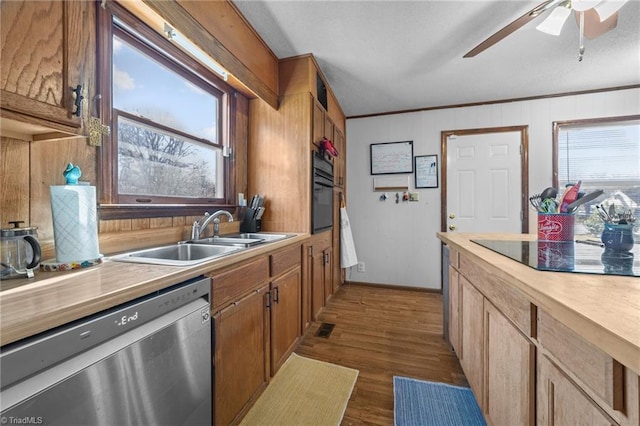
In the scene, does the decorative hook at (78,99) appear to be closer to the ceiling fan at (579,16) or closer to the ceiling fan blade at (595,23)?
the ceiling fan at (579,16)

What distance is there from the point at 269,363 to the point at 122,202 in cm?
122

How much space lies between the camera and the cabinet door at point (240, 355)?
1.15 m

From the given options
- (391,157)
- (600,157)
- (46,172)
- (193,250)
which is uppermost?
(391,157)

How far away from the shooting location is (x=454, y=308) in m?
1.87

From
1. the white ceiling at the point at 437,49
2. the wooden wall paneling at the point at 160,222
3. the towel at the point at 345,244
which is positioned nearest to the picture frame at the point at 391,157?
the white ceiling at the point at 437,49

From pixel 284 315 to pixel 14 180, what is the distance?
1.44 m

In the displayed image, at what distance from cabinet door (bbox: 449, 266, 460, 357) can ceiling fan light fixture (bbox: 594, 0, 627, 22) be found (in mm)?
1672

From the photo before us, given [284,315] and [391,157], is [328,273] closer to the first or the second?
[284,315]

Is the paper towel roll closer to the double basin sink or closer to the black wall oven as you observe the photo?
the double basin sink

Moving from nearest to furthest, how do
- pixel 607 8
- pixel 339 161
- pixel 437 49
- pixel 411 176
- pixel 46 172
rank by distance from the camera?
pixel 46 172 → pixel 607 8 → pixel 437 49 → pixel 339 161 → pixel 411 176

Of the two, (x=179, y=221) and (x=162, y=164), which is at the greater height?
(x=162, y=164)

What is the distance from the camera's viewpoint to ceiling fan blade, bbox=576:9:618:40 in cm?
164

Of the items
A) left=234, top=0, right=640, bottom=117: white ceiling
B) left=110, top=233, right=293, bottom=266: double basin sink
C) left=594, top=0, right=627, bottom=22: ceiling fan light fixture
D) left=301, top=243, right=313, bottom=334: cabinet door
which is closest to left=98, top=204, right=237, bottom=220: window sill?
left=110, top=233, right=293, bottom=266: double basin sink

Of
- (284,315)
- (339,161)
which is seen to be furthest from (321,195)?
(284,315)
